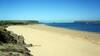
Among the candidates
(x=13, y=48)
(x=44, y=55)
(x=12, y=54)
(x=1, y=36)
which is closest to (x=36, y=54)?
(x=44, y=55)

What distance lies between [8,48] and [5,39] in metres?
2.64

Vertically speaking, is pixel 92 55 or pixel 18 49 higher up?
pixel 18 49

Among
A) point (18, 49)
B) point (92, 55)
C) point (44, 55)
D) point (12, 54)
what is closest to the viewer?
point (12, 54)

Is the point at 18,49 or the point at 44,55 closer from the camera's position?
the point at 18,49

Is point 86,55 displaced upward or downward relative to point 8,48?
downward

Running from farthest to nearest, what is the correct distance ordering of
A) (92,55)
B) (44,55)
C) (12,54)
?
1. (92,55)
2. (44,55)
3. (12,54)

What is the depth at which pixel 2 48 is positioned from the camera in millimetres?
7719

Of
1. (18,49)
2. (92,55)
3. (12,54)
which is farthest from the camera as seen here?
(92,55)

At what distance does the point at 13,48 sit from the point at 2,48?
40 cm

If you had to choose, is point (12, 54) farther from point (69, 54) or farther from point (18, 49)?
point (69, 54)

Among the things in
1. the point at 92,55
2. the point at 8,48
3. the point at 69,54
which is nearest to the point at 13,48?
the point at 8,48

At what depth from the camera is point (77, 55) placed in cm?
1055

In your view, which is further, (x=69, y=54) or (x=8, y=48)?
(x=69, y=54)

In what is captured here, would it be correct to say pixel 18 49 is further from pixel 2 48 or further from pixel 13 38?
pixel 13 38
